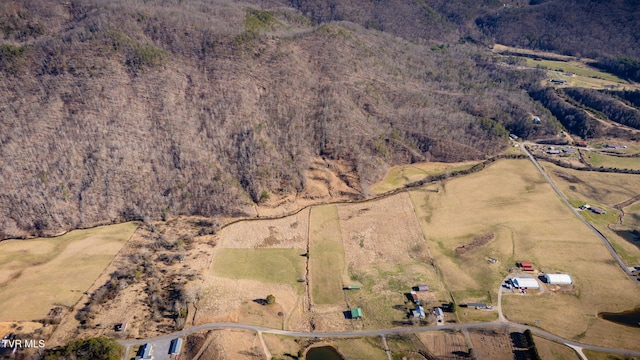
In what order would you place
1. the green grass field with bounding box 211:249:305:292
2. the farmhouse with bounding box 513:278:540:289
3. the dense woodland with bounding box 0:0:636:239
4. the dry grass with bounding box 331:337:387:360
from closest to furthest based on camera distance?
the dry grass with bounding box 331:337:387:360 < the farmhouse with bounding box 513:278:540:289 < the green grass field with bounding box 211:249:305:292 < the dense woodland with bounding box 0:0:636:239

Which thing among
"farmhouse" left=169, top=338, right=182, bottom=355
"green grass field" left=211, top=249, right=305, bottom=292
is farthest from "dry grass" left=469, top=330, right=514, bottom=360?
"farmhouse" left=169, top=338, right=182, bottom=355

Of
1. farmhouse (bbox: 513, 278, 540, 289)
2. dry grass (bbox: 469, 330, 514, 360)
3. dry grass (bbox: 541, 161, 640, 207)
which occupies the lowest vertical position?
dry grass (bbox: 469, 330, 514, 360)

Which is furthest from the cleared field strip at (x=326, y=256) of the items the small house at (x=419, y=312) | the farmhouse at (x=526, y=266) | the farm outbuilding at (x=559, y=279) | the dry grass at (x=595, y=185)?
the dry grass at (x=595, y=185)

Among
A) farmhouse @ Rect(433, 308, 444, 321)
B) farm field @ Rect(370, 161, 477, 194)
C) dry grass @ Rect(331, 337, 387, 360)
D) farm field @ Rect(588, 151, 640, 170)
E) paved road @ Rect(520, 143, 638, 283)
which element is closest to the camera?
dry grass @ Rect(331, 337, 387, 360)

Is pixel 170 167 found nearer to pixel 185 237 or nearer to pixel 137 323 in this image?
pixel 185 237

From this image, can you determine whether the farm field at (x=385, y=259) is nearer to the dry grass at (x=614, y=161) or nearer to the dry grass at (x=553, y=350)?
the dry grass at (x=553, y=350)

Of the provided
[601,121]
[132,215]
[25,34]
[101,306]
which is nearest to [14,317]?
[101,306]

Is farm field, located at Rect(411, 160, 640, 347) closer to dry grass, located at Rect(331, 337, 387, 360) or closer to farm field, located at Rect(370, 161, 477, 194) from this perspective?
farm field, located at Rect(370, 161, 477, 194)
